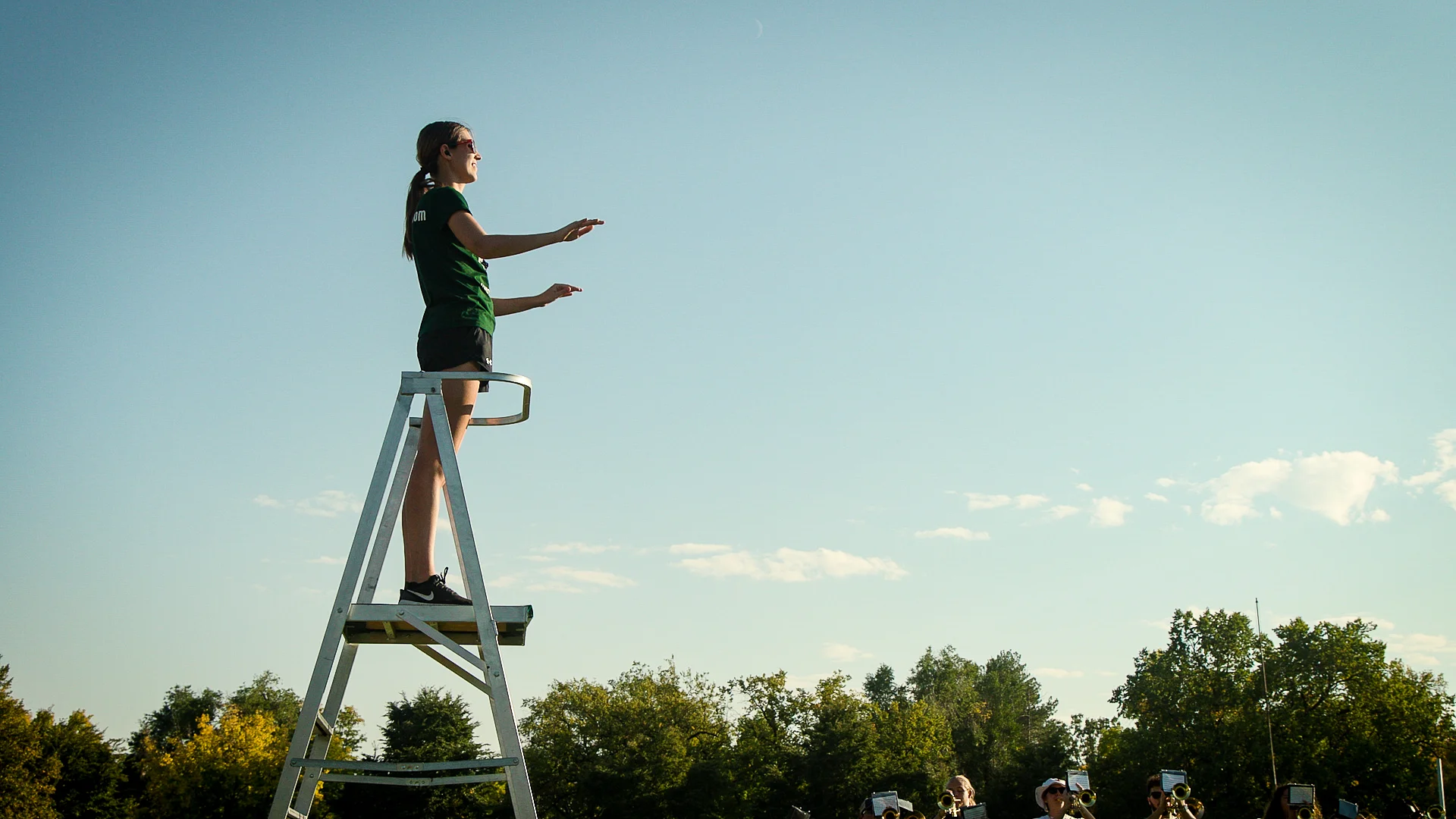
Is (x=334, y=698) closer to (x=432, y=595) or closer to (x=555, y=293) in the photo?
(x=432, y=595)

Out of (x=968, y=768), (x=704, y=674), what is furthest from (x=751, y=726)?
(x=968, y=768)

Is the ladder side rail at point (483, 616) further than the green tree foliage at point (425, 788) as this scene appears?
No

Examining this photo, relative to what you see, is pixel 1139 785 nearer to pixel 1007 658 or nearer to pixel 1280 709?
pixel 1280 709

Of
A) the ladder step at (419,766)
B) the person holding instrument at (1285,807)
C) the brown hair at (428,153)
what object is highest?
the brown hair at (428,153)

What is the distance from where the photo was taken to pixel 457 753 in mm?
76125

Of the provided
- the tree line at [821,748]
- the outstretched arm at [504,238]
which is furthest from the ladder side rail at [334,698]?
the tree line at [821,748]

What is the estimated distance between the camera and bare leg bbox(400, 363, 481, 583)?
539 centimetres

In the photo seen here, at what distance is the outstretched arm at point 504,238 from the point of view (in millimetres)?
5668

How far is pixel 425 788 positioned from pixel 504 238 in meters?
67.0

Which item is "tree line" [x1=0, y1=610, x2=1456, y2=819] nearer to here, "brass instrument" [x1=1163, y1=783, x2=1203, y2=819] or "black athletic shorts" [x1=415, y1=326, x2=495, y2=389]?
"brass instrument" [x1=1163, y1=783, x2=1203, y2=819]

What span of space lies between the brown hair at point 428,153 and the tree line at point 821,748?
5559 cm

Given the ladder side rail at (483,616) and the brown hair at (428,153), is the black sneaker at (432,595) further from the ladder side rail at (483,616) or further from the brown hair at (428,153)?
the brown hair at (428,153)

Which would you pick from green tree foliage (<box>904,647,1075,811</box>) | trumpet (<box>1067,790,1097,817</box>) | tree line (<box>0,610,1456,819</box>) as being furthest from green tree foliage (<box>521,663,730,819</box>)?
trumpet (<box>1067,790,1097,817</box>)

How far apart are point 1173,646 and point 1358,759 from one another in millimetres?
11102
